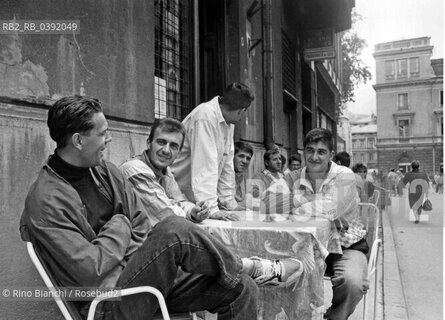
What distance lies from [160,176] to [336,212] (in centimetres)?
124

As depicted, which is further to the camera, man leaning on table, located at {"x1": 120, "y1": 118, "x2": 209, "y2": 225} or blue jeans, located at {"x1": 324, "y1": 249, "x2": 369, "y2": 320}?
blue jeans, located at {"x1": 324, "y1": 249, "x2": 369, "y2": 320}

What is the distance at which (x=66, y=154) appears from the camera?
1861mm

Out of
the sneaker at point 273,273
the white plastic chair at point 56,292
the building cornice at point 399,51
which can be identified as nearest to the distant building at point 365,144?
the building cornice at point 399,51

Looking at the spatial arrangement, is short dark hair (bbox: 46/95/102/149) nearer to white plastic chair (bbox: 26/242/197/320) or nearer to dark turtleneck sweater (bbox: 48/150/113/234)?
dark turtleneck sweater (bbox: 48/150/113/234)

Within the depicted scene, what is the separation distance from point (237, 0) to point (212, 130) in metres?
4.33

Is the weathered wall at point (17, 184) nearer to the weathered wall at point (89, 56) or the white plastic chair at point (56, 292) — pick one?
the weathered wall at point (89, 56)

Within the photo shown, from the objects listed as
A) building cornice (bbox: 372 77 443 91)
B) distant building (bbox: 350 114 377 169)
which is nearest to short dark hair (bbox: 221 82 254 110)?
building cornice (bbox: 372 77 443 91)

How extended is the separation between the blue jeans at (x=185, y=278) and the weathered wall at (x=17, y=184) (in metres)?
1.12

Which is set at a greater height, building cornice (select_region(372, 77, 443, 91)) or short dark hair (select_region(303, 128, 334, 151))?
building cornice (select_region(372, 77, 443, 91))

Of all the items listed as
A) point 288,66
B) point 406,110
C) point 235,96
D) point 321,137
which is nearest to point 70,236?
point 235,96

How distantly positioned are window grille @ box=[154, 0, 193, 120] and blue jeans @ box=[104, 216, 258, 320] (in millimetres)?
2972

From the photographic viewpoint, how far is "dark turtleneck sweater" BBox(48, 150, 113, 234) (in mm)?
1847

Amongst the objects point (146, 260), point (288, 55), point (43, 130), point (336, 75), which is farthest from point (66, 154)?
point (336, 75)

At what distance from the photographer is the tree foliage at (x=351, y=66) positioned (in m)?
25.2
